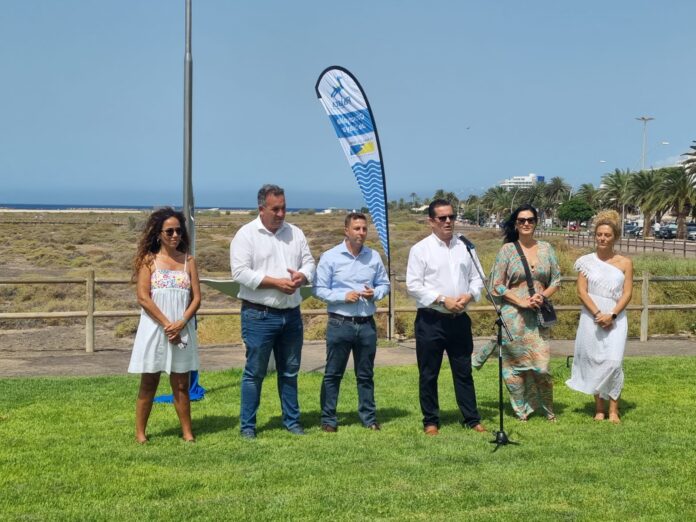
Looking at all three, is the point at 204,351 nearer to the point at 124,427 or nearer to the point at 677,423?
the point at 124,427

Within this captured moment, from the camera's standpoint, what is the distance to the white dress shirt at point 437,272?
658 cm

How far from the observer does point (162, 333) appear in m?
6.30

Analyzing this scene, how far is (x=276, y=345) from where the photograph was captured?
6.66m

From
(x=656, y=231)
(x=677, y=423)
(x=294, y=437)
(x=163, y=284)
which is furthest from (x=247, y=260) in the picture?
(x=656, y=231)

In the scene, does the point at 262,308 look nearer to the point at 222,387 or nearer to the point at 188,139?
the point at 222,387

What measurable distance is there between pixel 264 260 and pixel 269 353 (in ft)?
2.45

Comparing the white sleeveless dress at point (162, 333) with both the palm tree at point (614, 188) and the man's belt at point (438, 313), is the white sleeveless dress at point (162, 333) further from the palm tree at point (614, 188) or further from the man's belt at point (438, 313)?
the palm tree at point (614, 188)

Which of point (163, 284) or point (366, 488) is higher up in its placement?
point (163, 284)

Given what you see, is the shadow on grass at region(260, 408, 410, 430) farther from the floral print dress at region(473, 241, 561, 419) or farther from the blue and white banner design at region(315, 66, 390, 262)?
the blue and white banner design at region(315, 66, 390, 262)

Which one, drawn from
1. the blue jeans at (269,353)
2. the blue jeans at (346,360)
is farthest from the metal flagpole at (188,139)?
the blue jeans at (346,360)

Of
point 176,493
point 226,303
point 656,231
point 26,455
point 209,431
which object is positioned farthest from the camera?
point 656,231

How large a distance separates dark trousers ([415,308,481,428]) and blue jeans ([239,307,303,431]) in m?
1.00

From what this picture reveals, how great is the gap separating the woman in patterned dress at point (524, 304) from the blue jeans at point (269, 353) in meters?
1.75

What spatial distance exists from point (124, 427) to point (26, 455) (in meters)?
1.06
